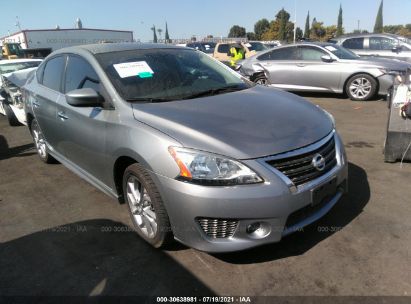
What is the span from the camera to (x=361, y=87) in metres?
9.22

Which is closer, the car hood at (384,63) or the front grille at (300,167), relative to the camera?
the front grille at (300,167)

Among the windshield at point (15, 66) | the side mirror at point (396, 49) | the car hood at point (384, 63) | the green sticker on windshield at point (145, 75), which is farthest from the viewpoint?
the side mirror at point (396, 49)

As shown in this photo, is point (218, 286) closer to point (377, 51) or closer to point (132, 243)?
point (132, 243)

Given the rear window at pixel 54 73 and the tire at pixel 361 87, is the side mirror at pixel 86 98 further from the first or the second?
the tire at pixel 361 87

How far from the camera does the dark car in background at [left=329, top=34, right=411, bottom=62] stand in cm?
1151

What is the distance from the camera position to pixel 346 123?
703cm

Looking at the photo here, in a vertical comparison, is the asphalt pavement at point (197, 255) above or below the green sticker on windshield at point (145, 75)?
below

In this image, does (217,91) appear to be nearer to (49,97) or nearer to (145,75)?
(145,75)

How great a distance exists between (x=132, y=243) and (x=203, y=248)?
843 millimetres

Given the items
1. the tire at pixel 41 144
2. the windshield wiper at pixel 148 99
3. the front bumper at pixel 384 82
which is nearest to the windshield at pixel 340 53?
the front bumper at pixel 384 82

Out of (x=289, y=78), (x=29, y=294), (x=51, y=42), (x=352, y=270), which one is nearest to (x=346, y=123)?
(x=289, y=78)

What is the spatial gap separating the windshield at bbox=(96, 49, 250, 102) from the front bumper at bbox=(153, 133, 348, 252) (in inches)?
38.7

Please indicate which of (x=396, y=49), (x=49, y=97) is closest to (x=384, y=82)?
(x=396, y=49)

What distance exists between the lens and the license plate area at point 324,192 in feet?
8.86
